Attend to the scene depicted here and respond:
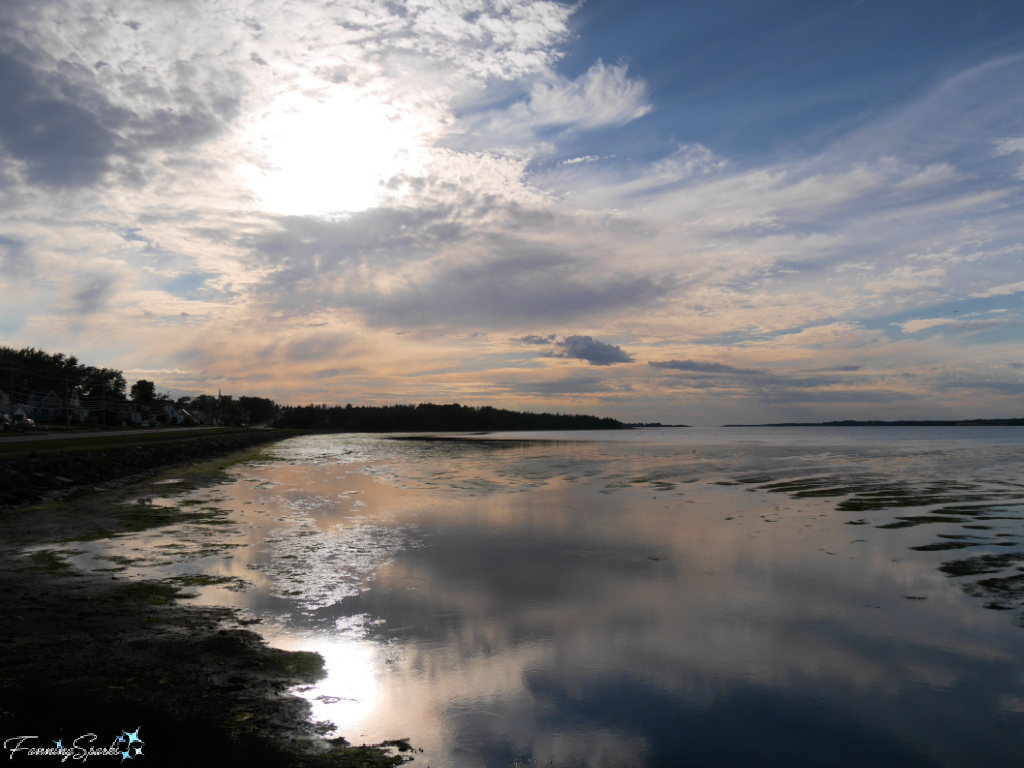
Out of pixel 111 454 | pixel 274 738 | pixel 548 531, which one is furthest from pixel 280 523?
pixel 111 454

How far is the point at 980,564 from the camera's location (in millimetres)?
12492

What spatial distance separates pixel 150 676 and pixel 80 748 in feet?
5.85

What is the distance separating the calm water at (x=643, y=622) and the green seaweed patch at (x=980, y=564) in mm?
Result: 85

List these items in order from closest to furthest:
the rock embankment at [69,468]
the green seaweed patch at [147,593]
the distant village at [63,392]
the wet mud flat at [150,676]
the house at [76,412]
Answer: the wet mud flat at [150,676] < the green seaweed patch at [147,593] < the rock embankment at [69,468] < the distant village at [63,392] < the house at [76,412]

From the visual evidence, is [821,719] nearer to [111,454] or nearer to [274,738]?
[274,738]

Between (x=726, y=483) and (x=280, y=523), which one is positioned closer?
(x=280, y=523)

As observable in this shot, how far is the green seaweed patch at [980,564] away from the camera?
12.0m

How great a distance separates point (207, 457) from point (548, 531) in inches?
1628

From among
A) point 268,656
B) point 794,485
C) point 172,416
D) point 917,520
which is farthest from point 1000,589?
point 172,416

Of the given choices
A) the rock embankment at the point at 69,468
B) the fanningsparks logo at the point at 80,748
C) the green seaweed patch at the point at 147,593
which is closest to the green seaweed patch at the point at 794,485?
the green seaweed patch at the point at 147,593

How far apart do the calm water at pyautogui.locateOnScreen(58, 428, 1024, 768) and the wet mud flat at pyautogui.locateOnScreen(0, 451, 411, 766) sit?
49cm

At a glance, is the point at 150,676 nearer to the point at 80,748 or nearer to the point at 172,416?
the point at 80,748

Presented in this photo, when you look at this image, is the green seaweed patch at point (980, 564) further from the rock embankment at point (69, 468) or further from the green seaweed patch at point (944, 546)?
the rock embankment at point (69, 468)

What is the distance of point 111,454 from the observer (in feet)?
104
